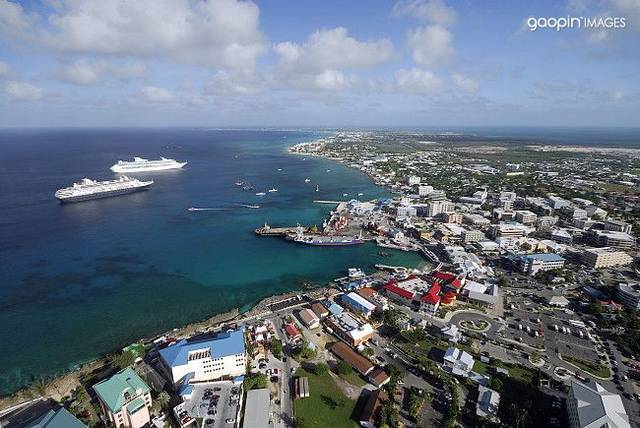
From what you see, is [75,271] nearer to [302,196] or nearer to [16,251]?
[16,251]

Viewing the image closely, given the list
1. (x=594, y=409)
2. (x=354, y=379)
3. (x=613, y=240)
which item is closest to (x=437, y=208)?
(x=613, y=240)

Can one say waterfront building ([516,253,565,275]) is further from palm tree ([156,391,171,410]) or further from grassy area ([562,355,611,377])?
palm tree ([156,391,171,410])

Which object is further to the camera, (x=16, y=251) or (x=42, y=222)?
(x=42, y=222)

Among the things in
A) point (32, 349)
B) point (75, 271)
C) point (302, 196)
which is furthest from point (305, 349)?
point (302, 196)

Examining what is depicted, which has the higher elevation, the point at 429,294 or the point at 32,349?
the point at 429,294

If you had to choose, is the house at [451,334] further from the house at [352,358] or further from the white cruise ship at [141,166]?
the white cruise ship at [141,166]

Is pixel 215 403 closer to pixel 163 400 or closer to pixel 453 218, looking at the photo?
pixel 163 400

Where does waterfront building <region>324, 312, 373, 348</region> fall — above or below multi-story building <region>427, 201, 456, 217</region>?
below

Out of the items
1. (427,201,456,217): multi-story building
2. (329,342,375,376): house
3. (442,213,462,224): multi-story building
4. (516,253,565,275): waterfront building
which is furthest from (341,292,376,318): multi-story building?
(427,201,456,217): multi-story building
